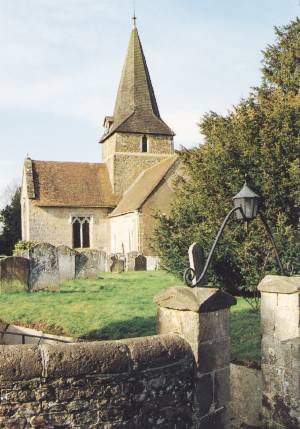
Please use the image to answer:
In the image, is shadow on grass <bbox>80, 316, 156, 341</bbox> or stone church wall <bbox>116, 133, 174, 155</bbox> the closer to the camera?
shadow on grass <bbox>80, 316, 156, 341</bbox>

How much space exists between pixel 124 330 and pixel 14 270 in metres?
6.80

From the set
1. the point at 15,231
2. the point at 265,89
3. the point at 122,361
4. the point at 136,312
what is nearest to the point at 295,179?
the point at 136,312

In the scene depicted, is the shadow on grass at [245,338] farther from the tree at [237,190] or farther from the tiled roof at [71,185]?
the tiled roof at [71,185]

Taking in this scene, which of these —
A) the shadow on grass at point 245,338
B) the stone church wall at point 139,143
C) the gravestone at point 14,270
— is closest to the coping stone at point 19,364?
A: the shadow on grass at point 245,338

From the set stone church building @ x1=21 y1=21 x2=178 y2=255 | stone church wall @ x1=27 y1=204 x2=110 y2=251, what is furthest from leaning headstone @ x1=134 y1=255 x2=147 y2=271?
stone church wall @ x1=27 y1=204 x2=110 y2=251

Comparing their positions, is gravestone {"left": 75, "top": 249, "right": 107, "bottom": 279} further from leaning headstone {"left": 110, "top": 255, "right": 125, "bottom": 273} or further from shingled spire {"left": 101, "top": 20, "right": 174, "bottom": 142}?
shingled spire {"left": 101, "top": 20, "right": 174, "bottom": 142}

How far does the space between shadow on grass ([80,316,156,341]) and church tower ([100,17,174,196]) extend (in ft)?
81.1

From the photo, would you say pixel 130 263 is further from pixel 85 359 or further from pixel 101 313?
pixel 85 359

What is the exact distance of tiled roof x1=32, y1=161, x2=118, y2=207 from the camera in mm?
32062

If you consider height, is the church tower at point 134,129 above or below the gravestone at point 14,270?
above

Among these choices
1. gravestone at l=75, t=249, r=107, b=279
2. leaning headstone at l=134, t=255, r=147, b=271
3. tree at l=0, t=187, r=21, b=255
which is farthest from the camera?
tree at l=0, t=187, r=21, b=255

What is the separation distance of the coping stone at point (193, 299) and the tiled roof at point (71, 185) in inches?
1113

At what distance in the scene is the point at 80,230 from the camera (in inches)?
1286

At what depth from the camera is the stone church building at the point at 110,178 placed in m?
31.6
